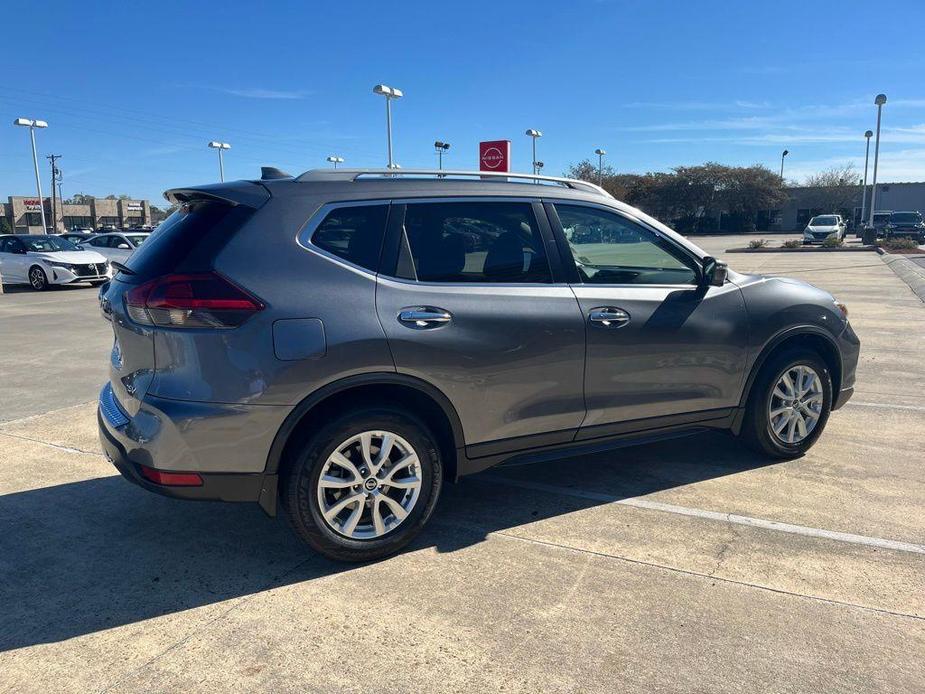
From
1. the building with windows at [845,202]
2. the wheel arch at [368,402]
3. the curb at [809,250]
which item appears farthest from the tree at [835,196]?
the wheel arch at [368,402]

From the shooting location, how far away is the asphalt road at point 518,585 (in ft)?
8.95

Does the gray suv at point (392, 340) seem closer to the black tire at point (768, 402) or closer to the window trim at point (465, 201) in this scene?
the window trim at point (465, 201)

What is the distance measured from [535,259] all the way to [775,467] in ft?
7.64

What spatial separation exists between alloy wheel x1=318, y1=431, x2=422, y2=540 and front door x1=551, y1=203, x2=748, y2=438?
3.60 feet

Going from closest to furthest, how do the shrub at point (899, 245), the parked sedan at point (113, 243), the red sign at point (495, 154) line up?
the red sign at point (495, 154) → the parked sedan at point (113, 243) → the shrub at point (899, 245)

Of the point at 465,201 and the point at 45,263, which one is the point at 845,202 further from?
the point at 465,201

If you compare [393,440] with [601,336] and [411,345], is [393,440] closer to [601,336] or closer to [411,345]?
[411,345]

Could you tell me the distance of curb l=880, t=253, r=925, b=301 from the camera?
16455 millimetres

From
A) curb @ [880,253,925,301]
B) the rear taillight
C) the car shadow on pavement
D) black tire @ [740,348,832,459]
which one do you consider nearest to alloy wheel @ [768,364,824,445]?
black tire @ [740,348,832,459]

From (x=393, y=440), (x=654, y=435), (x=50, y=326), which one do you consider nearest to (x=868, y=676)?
(x=654, y=435)

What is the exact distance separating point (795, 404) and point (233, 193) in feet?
12.4

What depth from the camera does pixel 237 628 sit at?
3.03 meters

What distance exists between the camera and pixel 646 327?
13.5 ft

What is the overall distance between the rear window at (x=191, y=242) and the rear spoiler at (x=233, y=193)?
26mm
